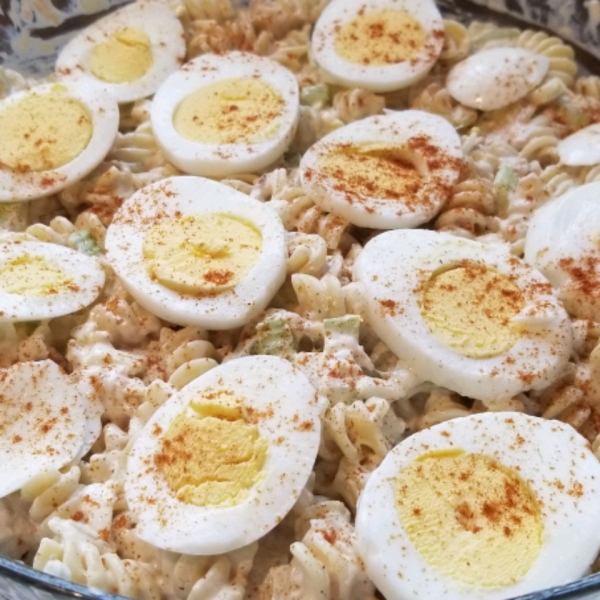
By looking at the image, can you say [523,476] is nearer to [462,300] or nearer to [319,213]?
[462,300]

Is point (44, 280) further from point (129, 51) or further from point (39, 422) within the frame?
point (129, 51)

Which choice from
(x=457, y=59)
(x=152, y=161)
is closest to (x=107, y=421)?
(x=152, y=161)

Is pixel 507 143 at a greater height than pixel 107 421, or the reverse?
pixel 507 143

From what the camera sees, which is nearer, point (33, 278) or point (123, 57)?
point (33, 278)

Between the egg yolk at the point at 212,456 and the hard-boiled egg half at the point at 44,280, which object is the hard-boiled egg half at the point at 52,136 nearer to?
the hard-boiled egg half at the point at 44,280

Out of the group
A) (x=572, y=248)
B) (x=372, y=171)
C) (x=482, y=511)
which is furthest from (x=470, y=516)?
(x=372, y=171)

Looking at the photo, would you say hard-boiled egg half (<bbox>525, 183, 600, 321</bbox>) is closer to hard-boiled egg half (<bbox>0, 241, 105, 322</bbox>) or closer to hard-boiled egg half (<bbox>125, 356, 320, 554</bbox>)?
hard-boiled egg half (<bbox>125, 356, 320, 554</bbox>)

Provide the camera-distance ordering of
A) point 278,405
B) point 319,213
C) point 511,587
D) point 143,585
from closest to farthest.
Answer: point 511,587, point 143,585, point 278,405, point 319,213
